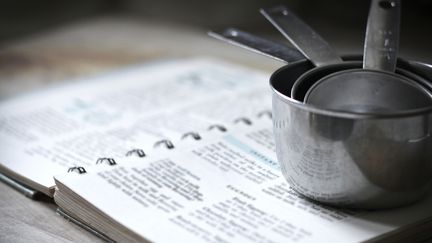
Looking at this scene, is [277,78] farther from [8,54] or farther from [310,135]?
[8,54]

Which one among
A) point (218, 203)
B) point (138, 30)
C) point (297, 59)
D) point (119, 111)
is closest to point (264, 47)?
point (297, 59)

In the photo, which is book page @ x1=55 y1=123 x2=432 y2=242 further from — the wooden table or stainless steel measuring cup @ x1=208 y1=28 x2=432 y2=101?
the wooden table

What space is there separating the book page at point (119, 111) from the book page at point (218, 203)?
2.0 inches

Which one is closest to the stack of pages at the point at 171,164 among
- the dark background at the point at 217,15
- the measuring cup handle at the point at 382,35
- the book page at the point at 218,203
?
the book page at the point at 218,203

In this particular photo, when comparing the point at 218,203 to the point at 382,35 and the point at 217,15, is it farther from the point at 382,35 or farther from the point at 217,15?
the point at 217,15

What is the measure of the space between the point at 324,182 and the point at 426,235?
8cm

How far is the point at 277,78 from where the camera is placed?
51 cm

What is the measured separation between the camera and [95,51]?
1.04 meters

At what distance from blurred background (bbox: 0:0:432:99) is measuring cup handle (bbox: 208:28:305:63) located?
38cm

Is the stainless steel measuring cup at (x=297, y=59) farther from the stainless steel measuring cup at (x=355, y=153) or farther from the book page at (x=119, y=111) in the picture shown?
the book page at (x=119, y=111)

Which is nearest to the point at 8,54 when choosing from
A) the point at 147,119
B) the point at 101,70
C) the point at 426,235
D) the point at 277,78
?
the point at 101,70

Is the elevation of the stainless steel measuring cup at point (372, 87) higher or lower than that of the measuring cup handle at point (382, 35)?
lower

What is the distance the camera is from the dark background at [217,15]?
1.16 metres

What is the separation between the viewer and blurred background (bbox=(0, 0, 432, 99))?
3.21 ft
